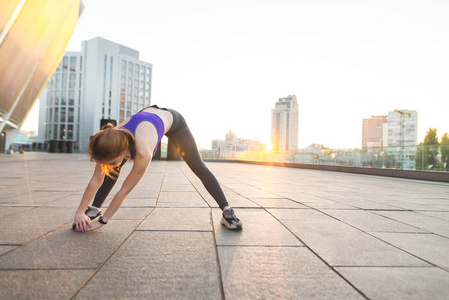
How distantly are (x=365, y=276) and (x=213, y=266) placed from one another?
2.91 ft

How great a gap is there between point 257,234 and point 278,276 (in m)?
0.85

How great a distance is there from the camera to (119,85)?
77812 mm

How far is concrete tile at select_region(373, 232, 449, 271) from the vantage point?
1.96 metres

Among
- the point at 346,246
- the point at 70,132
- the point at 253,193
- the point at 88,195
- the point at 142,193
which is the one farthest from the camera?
the point at 70,132

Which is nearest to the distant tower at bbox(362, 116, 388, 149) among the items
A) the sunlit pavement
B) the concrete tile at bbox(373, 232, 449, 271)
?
the concrete tile at bbox(373, 232, 449, 271)

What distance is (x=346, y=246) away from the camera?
2139 mm

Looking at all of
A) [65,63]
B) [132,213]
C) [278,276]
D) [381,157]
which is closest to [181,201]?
[132,213]

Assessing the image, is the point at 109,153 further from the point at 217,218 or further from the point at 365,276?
the point at 365,276

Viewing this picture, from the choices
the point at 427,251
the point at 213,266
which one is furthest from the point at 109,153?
the point at 427,251

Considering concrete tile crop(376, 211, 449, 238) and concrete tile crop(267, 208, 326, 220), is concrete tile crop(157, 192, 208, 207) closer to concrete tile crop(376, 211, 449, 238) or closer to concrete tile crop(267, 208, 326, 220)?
concrete tile crop(267, 208, 326, 220)

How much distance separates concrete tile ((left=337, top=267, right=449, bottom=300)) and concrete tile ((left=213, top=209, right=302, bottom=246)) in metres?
0.59

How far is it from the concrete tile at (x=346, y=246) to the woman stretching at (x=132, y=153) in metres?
0.67

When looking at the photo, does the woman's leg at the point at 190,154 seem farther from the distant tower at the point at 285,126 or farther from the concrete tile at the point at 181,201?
the distant tower at the point at 285,126

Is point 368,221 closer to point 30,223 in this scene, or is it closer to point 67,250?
point 67,250
